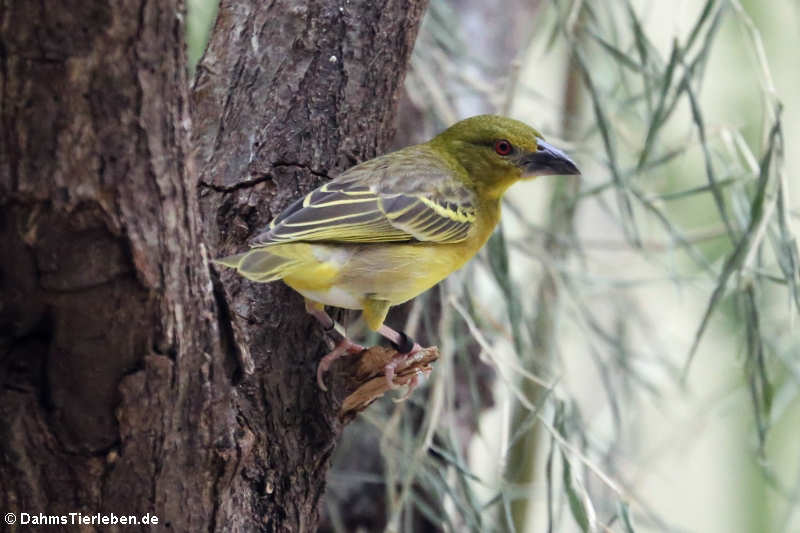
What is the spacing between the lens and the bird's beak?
3.23 meters

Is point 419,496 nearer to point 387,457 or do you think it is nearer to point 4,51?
point 387,457


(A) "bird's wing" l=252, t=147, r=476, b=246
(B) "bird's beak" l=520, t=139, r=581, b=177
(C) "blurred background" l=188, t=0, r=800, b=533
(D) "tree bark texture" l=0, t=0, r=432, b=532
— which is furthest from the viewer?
(B) "bird's beak" l=520, t=139, r=581, b=177

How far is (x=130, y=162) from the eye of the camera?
1.61 m

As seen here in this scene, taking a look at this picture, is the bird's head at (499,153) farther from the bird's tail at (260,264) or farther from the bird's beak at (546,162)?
the bird's tail at (260,264)

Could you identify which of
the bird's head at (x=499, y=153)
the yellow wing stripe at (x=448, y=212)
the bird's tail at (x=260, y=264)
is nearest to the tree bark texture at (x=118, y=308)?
the bird's tail at (x=260, y=264)

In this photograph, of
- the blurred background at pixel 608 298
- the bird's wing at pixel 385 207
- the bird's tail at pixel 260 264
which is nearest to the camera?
the bird's tail at pixel 260 264

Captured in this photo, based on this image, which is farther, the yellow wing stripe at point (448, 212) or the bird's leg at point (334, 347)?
the yellow wing stripe at point (448, 212)

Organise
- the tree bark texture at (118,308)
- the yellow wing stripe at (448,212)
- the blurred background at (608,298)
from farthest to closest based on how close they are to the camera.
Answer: the yellow wing stripe at (448,212) → the blurred background at (608,298) → the tree bark texture at (118,308)

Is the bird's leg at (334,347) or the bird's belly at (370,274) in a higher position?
the bird's belly at (370,274)

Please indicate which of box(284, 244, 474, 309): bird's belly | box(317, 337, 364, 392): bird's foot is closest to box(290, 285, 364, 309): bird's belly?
box(284, 244, 474, 309): bird's belly

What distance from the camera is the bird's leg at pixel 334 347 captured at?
8.00 feet

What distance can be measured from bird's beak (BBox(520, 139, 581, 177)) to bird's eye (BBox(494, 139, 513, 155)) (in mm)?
63

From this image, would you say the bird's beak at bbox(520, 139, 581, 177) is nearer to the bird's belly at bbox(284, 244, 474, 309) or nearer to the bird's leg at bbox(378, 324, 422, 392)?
the bird's belly at bbox(284, 244, 474, 309)

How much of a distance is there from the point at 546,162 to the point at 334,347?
112cm
